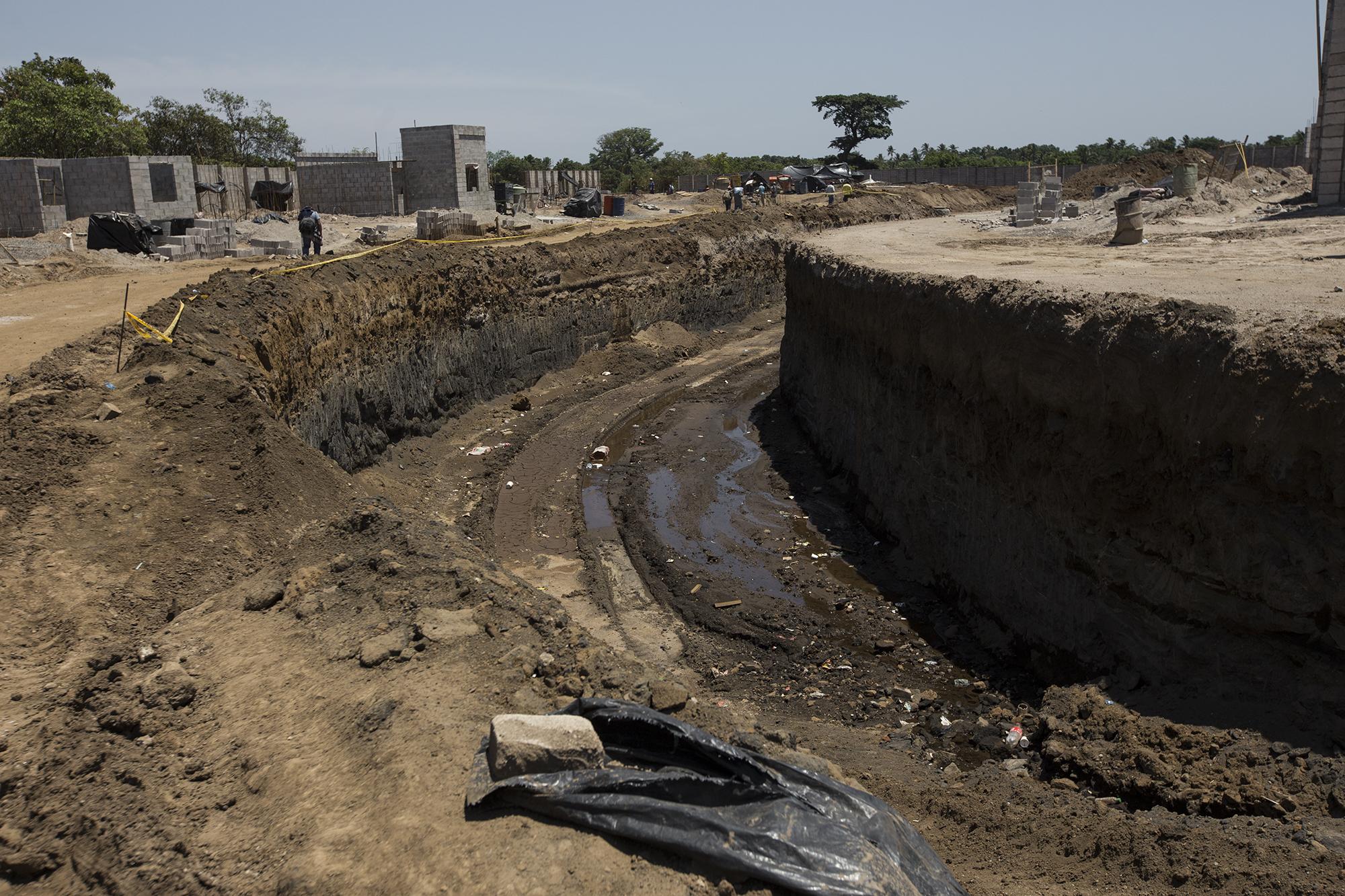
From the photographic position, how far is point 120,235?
2197cm

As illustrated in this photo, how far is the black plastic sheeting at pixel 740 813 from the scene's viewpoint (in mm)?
4465

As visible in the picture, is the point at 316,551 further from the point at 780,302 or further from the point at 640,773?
the point at 780,302

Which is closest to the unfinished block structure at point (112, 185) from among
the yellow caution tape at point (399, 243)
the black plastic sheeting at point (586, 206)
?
the yellow caution tape at point (399, 243)

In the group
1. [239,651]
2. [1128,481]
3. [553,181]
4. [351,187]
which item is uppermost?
[553,181]

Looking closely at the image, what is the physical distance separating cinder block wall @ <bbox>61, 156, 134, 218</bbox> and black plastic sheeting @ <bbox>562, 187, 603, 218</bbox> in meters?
14.6

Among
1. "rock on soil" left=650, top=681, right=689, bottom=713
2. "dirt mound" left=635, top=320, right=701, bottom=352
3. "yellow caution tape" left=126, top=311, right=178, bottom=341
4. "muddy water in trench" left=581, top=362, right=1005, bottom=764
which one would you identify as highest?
"yellow caution tape" left=126, top=311, right=178, bottom=341

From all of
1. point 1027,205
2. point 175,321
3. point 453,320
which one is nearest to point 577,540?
point 175,321

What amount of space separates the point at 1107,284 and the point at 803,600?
16.2 feet

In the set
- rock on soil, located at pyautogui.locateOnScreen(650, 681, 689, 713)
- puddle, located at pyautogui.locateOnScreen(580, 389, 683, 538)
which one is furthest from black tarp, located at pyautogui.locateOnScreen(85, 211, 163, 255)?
rock on soil, located at pyautogui.locateOnScreen(650, 681, 689, 713)

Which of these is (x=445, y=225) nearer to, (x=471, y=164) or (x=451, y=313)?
(x=451, y=313)

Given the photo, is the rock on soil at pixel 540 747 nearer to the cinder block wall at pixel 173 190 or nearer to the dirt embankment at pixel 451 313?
the dirt embankment at pixel 451 313

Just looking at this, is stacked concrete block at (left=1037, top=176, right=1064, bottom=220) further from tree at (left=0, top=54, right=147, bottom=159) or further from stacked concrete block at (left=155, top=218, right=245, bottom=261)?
tree at (left=0, top=54, right=147, bottom=159)

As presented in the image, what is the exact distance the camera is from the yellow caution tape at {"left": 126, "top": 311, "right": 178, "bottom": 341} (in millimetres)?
11519

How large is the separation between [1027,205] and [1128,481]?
19080 mm
